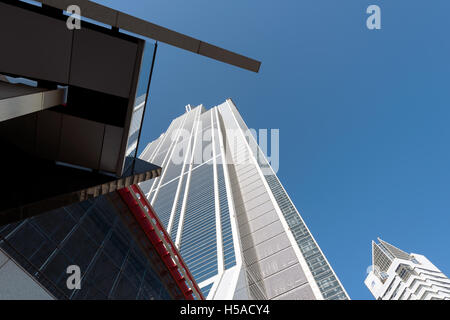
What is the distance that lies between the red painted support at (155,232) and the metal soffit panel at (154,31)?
1065 cm

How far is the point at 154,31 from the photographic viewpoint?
4570mm

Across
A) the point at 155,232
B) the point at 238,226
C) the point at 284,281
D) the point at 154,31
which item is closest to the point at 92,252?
the point at 155,232

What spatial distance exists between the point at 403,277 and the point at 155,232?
377 ft

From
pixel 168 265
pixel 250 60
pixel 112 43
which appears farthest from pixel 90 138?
pixel 168 265

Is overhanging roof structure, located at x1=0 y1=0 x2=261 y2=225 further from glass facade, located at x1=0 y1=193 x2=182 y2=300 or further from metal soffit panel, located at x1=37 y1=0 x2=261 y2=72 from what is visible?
glass facade, located at x1=0 y1=193 x2=182 y2=300

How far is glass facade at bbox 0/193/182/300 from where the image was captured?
796 centimetres

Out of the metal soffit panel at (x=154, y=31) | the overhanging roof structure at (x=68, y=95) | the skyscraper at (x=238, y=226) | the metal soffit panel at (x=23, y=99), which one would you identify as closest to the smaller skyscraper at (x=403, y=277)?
the skyscraper at (x=238, y=226)

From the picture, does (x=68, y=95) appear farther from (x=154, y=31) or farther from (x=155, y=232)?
(x=155, y=232)

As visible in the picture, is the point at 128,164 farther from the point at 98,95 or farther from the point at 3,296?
the point at 3,296

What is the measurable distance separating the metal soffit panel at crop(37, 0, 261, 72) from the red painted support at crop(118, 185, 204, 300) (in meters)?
10.6

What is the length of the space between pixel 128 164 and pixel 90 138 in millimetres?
1296

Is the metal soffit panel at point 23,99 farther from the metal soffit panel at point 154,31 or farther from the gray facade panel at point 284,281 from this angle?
the gray facade panel at point 284,281

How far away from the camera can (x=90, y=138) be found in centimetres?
566

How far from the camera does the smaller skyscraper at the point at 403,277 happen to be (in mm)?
91375
